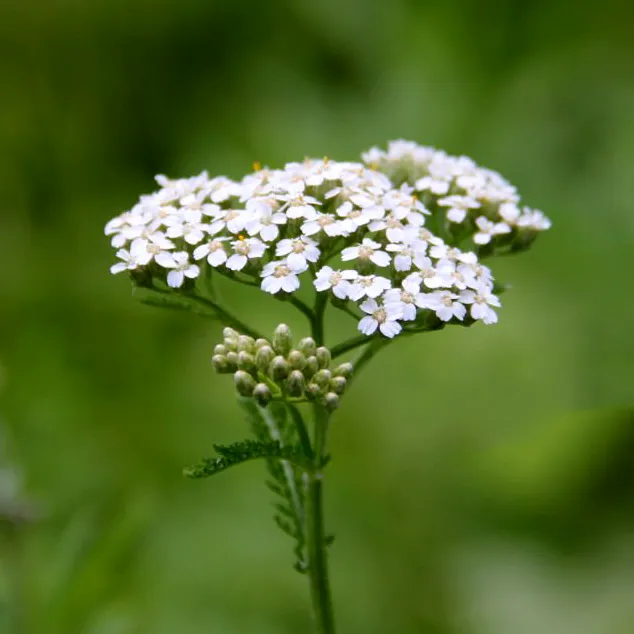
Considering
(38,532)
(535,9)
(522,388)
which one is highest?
(535,9)

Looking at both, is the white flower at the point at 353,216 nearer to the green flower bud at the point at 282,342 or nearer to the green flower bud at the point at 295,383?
the green flower bud at the point at 282,342

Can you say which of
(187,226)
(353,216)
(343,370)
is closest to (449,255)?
(353,216)

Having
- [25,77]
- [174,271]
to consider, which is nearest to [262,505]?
[174,271]

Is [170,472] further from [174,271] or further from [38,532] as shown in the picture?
[174,271]

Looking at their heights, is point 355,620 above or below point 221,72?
below

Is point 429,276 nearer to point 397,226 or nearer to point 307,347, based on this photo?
point 397,226

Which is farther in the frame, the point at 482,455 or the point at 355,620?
the point at 482,455

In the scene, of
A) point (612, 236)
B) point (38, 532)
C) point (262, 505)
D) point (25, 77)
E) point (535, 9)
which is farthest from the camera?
point (535, 9)

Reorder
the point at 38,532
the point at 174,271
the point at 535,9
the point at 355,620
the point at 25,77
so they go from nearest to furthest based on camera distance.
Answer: the point at 174,271, the point at 38,532, the point at 355,620, the point at 25,77, the point at 535,9
